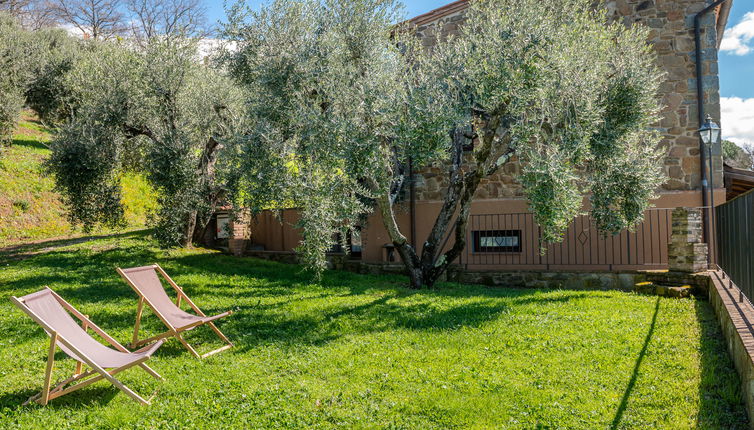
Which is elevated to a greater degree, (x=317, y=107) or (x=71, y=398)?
(x=317, y=107)

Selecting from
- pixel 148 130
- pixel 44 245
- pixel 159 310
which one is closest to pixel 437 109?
pixel 159 310

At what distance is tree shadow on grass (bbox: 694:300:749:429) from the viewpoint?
12.3 feet

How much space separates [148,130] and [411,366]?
879 centimetres

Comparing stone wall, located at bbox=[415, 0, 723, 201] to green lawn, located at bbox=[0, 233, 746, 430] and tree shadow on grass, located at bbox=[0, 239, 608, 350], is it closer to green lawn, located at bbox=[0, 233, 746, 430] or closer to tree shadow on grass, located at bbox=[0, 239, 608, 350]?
green lawn, located at bbox=[0, 233, 746, 430]

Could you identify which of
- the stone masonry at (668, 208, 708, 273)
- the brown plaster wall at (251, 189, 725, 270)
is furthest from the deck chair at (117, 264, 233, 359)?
the stone masonry at (668, 208, 708, 273)

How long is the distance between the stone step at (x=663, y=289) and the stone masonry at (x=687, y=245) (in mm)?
367

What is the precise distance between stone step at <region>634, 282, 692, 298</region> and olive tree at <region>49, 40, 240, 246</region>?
8.70 metres

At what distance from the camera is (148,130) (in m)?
11.1

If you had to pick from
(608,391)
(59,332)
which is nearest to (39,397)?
(59,332)

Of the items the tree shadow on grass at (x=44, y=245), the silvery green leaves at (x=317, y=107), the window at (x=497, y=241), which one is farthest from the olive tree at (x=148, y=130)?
the window at (x=497, y=241)

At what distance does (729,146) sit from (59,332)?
4498cm

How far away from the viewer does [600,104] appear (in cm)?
855

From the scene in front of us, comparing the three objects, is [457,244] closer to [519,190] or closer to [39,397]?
[519,190]

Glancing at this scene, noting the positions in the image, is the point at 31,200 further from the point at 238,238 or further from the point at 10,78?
the point at 238,238
